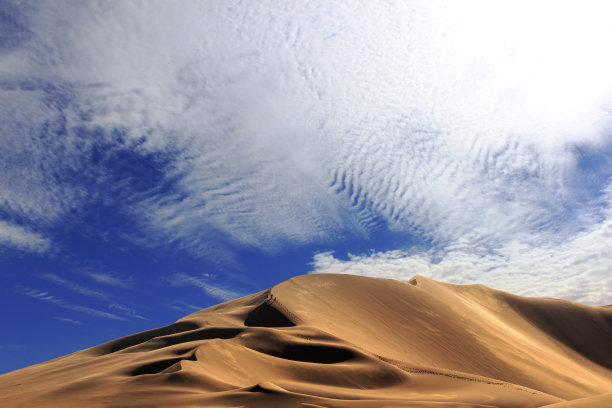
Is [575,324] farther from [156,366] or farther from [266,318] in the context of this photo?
[156,366]

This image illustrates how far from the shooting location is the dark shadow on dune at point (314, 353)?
1284 centimetres

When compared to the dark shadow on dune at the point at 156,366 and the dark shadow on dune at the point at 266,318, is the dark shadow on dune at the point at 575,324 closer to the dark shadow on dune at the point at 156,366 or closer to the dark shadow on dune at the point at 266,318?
the dark shadow on dune at the point at 266,318

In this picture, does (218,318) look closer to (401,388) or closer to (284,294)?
(284,294)

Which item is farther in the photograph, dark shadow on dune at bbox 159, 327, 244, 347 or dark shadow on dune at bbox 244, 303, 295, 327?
dark shadow on dune at bbox 244, 303, 295, 327

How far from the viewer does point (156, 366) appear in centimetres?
1166

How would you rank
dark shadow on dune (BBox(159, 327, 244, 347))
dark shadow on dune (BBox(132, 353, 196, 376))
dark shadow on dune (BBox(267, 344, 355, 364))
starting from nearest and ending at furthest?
1. dark shadow on dune (BBox(132, 353, 196, 376))
2. dark shadow on dune (BBox(267, 344, 355, 364))
3. dark shadow on dune (BBox(159, 327, 244, 347))

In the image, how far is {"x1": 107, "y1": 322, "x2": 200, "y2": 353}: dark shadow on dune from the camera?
63.5 feet

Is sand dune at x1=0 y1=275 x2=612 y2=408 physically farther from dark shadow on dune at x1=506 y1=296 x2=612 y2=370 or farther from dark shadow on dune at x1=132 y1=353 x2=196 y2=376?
dark shadow on dune at x1=506 y1=296 x2=612 y2=370

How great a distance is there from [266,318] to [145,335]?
8228 millimetres

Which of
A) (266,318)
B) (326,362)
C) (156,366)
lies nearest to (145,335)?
(266,318)

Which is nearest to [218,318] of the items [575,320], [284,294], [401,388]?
[284,294]

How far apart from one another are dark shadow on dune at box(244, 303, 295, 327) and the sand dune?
2.6 inches

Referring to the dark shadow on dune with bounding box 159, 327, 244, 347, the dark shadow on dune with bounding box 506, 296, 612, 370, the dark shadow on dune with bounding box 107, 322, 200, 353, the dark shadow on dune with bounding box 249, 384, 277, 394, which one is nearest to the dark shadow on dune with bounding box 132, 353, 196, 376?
the dark shadow on dune with bounding box 249, 384, 277, 394

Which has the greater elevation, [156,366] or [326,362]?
[156,366]
